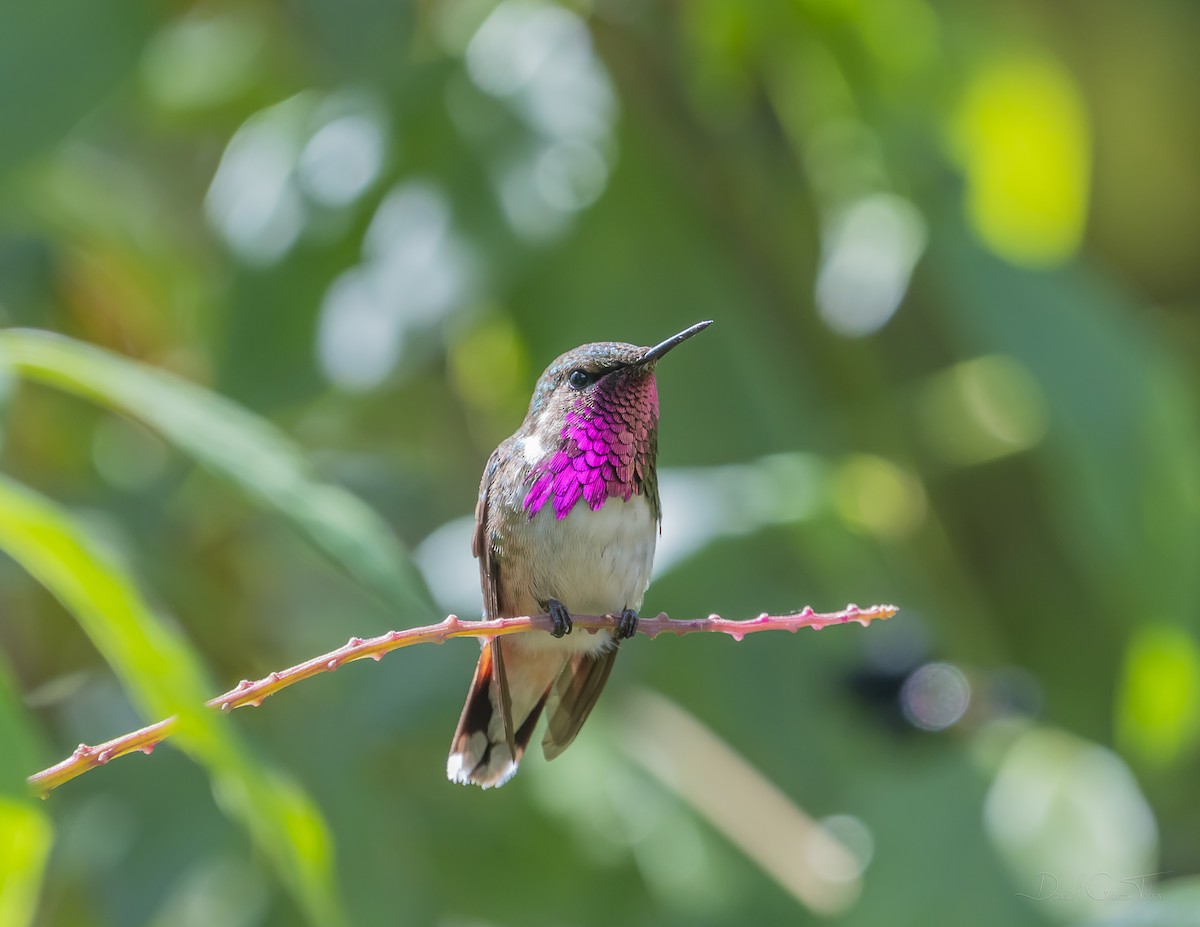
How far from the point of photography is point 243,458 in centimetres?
134

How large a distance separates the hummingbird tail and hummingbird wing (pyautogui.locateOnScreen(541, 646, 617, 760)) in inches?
0.7

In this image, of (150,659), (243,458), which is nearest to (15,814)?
(150,659)

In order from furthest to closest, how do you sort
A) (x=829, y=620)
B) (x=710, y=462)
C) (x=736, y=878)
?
1. (x=710, y=462)
2. (x=736, y=878)
3. (x=829, y=620)

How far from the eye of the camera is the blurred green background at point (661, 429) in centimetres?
241

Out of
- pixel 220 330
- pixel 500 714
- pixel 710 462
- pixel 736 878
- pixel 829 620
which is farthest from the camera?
pixel 710 462

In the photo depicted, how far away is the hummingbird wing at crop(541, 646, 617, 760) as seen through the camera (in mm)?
1263

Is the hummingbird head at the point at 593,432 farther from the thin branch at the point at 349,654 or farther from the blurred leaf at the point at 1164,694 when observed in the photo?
the blurred leaf at the point at 1164,694

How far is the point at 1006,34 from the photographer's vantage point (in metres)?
2.93

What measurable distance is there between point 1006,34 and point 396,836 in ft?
6.61

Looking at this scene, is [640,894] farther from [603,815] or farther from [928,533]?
[928,533]

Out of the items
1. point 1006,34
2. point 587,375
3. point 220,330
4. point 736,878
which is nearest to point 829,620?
point 587,375

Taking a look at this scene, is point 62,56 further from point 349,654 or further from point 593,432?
point 349,654

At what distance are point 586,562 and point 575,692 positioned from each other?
0.42ft

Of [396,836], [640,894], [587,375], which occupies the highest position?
[587,375]
